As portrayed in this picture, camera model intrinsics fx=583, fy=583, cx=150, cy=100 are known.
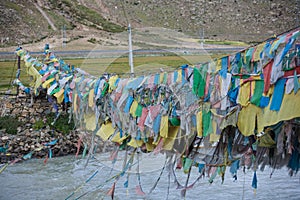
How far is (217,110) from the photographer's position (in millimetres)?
8266

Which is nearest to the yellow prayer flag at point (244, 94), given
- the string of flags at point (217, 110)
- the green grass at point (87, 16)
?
the string of flags at point (217, 110)

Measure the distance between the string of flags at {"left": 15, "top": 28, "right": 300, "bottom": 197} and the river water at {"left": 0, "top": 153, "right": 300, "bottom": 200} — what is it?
4034 mm

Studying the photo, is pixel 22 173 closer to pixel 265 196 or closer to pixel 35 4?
pixel 265 196

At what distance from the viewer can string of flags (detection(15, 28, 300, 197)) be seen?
713cm

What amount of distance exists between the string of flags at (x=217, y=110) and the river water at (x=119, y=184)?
13.2ft

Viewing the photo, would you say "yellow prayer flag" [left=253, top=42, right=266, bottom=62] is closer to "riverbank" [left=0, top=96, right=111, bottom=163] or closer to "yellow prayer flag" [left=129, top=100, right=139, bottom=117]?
"yellow prayer flag" [left=129, top=100, right=139, bottom=117]

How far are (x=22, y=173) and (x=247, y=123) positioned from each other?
1310cm

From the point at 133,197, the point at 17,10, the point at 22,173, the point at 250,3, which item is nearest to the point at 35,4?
the point at 17,10

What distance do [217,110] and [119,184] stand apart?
366 inches

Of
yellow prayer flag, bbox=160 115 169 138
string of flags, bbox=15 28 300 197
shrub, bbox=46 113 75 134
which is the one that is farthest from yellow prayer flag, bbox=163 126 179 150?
shrub, bbox=46 113 75 134

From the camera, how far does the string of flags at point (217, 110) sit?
7.13 meters

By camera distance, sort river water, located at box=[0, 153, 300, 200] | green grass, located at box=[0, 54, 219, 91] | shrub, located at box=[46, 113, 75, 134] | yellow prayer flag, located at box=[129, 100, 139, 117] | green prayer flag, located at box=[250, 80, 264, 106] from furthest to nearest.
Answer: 1. green grass, located at box=[0, 54, 219, 91]
2. shrub, located at box=[46, 113, 75, 134]
3. river water, located at box=[0, 153, 300, 200]
4. yellow prayer flag, located at box=[129, 100, 139, 117]
5. green prayer flag, located at box=[250, 80, 264, 106]

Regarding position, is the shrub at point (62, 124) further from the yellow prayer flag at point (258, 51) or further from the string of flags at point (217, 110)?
the yellow prayer flag at point (258, 51)

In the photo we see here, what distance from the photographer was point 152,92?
1021cm
